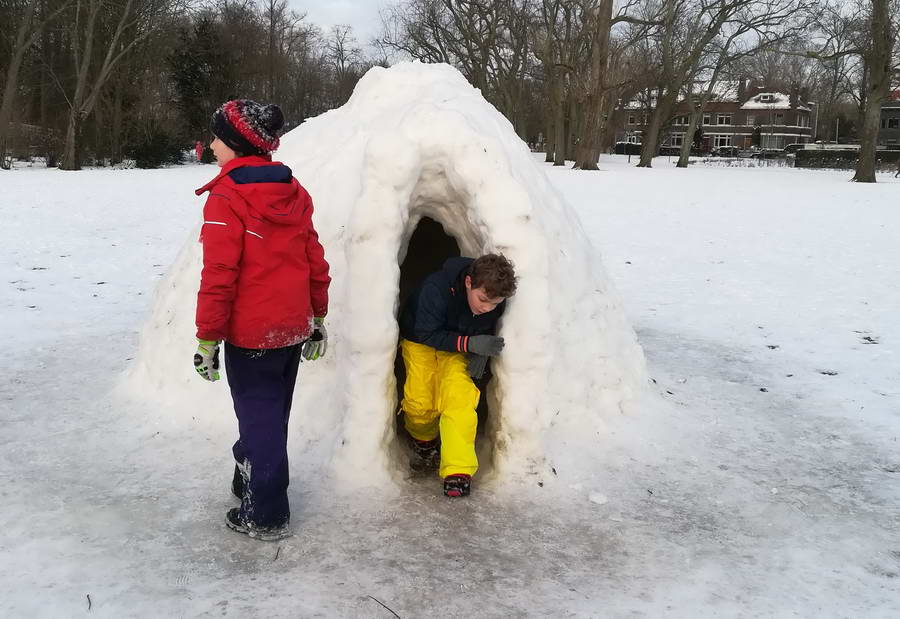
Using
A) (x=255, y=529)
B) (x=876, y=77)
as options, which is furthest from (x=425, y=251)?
(x=876, y=77)

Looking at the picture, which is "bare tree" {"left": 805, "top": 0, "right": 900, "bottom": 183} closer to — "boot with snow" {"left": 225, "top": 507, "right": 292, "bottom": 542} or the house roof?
"boot with snow" {"left": 225, "top": 507, "right": 292, "bottom": 542}

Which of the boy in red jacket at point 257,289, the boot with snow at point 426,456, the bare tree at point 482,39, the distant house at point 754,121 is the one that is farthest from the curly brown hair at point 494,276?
the distant house at point 754,121

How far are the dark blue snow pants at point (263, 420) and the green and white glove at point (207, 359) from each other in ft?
0.30

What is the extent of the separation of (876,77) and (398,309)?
76.2 feet

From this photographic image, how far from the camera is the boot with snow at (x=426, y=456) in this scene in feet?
11.5

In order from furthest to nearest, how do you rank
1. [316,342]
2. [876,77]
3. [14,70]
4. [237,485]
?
[876,77]
[14,70]
[237,485]
[316,342]

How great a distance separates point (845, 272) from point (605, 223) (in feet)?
16.0

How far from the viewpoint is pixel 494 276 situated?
3.02m

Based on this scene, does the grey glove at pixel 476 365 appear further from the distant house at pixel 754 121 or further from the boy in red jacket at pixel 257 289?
the distant house at pixel 754 121

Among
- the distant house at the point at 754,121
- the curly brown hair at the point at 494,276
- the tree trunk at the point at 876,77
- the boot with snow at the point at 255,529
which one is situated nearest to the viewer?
the boot with snow at the point at 255,529

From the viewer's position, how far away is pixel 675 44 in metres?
33.4

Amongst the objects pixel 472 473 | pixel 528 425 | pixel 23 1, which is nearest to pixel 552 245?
pixel 528 425

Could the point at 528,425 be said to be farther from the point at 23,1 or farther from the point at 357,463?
the point at 23,1

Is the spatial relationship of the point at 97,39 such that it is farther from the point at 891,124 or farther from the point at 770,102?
the point at 891,124
